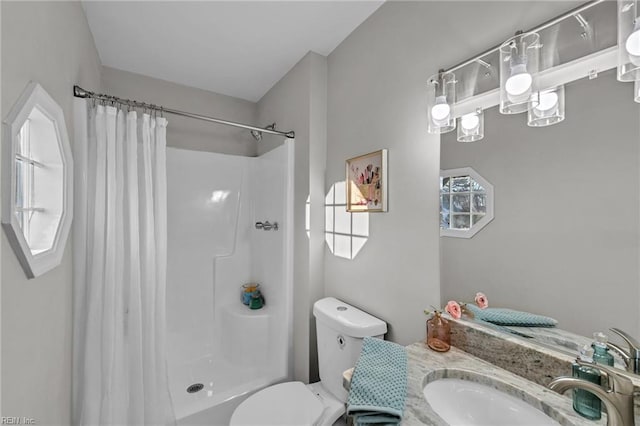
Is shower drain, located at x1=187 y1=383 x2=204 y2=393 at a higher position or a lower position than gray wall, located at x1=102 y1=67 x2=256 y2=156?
lower

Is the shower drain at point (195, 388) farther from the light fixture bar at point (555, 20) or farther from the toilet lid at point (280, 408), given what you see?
the light fixture bar at point (555, 20)

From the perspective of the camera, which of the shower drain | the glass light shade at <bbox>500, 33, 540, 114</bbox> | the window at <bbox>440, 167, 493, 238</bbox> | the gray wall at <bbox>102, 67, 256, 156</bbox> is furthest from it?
the gray wall at <bbox>102, 67, 256, 156</bbox>

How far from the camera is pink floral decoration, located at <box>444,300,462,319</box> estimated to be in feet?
3.36

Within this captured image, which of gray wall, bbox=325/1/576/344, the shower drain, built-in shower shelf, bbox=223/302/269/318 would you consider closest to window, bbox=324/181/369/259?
gray wall, bbox=325/1/576/344

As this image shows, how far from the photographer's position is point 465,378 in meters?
0.87

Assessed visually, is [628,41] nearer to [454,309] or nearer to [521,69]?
[521,69]

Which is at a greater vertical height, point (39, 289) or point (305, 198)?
point (305, 198)

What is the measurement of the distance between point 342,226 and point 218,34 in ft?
4.87

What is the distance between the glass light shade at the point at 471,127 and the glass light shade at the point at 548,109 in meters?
0.18

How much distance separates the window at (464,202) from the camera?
955 millimetres

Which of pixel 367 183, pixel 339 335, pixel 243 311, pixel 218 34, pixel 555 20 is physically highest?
pixel 218 34

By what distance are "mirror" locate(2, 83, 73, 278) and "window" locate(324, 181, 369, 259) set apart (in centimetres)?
135

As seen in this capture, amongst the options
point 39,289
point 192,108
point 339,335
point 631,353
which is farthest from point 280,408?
point 192,108

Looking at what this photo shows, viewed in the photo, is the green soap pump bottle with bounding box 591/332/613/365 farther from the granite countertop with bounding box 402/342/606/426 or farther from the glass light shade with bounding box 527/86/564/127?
the glass light shade with bounding box 527/86/564/127
